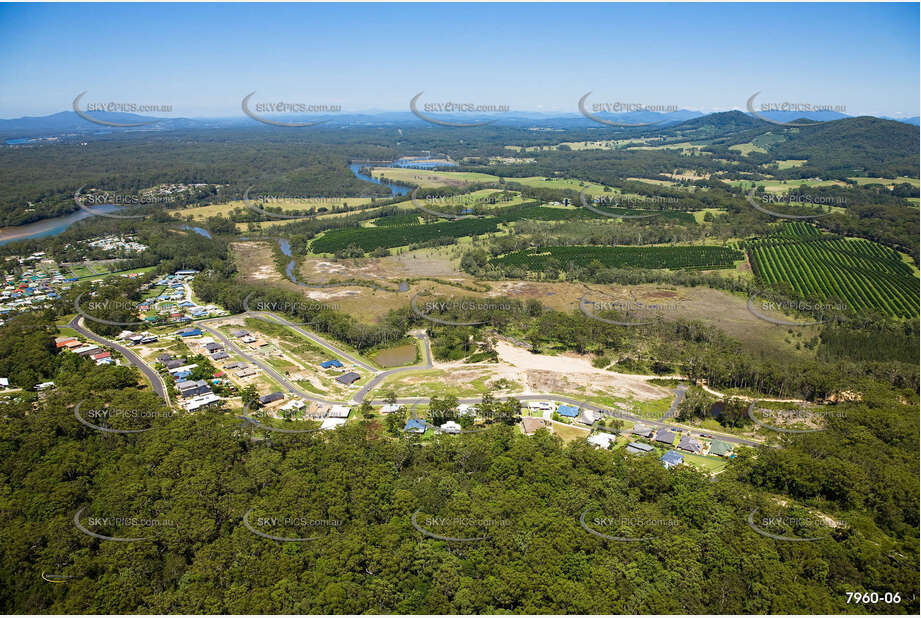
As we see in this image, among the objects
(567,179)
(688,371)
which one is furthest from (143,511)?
(567,179)

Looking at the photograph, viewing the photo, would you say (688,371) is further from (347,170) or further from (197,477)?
(347,170)

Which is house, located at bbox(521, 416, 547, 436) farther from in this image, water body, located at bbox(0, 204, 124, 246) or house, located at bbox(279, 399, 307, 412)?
water body, located at bbox(0, 204, 124, 246)

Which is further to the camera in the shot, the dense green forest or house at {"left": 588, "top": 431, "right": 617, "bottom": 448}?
house at {"left": 588, "top": 431, "right": 617, "bottom": 448}
